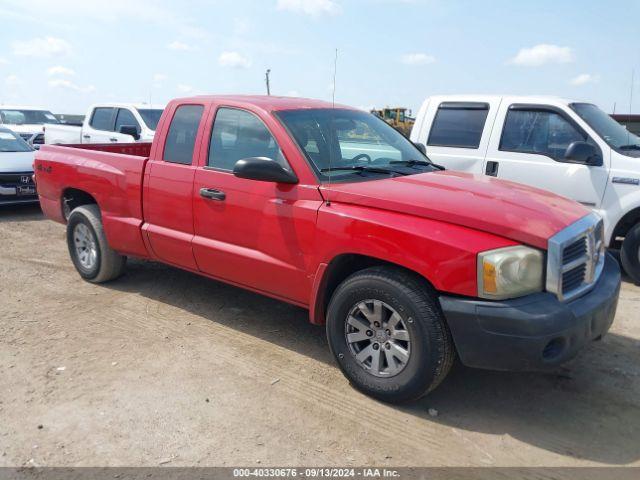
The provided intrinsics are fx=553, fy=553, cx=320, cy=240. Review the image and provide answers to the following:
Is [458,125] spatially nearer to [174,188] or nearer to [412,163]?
[412,163]

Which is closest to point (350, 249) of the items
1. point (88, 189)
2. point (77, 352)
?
point (77, 352)

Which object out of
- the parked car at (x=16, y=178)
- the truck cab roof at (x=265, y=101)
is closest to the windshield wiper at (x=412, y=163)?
the truck cab roof at (x=265, y=101)

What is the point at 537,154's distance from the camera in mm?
6211

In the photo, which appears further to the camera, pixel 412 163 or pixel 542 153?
pixel 542 153

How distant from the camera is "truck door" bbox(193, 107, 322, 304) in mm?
3785

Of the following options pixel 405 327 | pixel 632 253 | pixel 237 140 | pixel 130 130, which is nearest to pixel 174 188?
pixel 237 140

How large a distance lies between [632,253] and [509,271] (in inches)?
142

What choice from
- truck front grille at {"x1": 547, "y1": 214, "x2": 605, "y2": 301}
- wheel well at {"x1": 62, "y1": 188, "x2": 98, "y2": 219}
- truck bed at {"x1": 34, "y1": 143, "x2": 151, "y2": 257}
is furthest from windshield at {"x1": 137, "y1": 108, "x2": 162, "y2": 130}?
truck front grille at {"x1": 547, "y1": 214, "x2": 605, "y2": 301}

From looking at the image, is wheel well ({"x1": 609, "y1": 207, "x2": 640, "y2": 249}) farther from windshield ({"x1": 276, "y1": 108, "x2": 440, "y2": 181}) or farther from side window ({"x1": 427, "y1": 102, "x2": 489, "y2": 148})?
windshield ({"x1": 276, "y1": 108, "x2": 440, "y2": 181})

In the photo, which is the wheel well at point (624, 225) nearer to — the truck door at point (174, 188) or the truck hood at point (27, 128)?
the truck door at point (174, 188)

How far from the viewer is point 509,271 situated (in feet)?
9.71

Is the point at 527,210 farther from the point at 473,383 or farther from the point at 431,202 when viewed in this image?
the point at 473,383

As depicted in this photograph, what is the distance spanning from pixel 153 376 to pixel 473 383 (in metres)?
2.18

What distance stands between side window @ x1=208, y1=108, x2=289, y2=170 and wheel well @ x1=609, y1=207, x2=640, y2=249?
13.1ft
